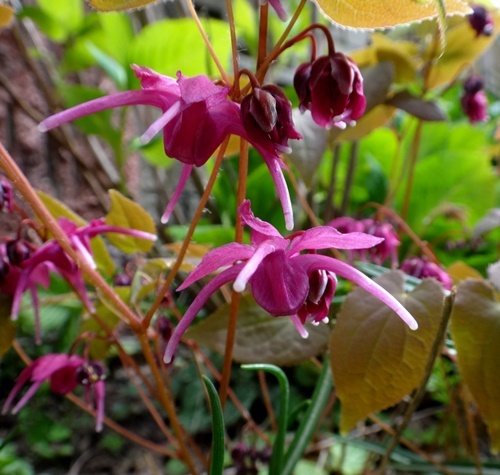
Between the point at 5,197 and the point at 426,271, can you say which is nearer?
the point at 5,197

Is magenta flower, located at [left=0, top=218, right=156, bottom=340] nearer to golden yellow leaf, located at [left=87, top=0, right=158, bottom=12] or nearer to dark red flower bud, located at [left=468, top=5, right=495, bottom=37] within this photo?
golden yellow leaf, located at [left=87, top=0, right=158, bottom=12]

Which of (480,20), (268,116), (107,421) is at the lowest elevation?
(107,421)

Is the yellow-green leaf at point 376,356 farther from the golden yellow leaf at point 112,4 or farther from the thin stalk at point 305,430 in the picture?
the golden yellow leaf at point 112,4

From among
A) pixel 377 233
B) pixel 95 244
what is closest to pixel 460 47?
pixel 377 233

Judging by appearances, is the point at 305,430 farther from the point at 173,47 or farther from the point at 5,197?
the point at 173,47

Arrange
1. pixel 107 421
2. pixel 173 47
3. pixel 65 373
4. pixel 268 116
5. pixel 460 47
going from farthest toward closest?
pixel 173 47
pixel 460 47
pixel 107 421
pixel 65 373
pixel 268 116

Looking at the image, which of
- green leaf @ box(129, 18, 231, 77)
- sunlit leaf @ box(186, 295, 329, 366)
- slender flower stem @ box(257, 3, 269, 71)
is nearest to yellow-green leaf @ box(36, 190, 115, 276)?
sunlit leaf @ box(186, 295, 329, 366)
